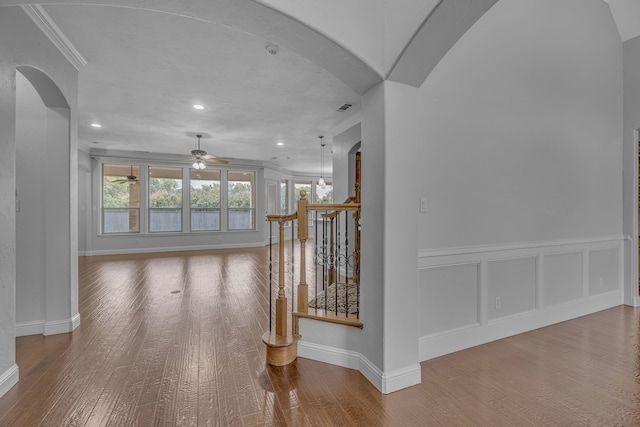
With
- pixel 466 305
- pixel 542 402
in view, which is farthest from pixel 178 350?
pixel 542 402

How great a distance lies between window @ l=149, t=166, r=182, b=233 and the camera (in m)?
8.82

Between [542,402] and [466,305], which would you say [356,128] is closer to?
[466,305]

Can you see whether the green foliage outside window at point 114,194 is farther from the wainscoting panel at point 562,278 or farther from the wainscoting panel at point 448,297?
the wainscoting panel at point 562,278

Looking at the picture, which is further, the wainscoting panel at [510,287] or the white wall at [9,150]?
the wainscoting panel at [510,287]

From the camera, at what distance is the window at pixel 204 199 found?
9.32 m

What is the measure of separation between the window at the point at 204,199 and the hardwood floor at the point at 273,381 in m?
6.01

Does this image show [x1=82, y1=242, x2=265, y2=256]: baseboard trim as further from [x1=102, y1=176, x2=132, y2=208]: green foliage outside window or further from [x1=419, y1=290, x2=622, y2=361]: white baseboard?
[x1=419, y1=290, x2=622, y2=361]: white baseboard

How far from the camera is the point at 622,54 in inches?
162

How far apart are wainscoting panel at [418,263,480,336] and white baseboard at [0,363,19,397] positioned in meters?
3.17

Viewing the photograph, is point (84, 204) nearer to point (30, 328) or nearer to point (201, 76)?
point (30, 328)

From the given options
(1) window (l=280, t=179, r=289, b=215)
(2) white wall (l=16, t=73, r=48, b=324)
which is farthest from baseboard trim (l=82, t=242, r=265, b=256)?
(2) white wall (l=16, t=73, r=48, b=324)

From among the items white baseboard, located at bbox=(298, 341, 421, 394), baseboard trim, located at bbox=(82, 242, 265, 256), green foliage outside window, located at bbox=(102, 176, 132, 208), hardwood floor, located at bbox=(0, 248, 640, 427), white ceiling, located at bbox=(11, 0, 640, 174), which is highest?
white ceiling, located at bbox=(11, 0, 640, 174)

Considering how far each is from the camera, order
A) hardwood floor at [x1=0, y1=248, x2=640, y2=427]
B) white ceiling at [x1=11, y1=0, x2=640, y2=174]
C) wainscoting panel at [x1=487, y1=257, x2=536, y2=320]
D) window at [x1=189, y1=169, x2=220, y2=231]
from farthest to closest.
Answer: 1. window at [x1=189, y1=169, x2=220, y2=231]
2. wainscoting panel at [x1=487, y1=257, x2=536, y2=320]
3. white ceiling at [x1=11, y1=0, x2=640, y2=174]
4. hardwood floor at [x1=0, y1=248, x2=640, y2=427]

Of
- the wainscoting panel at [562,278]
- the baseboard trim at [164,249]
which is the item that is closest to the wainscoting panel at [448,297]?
the wainscoting panel at [562,278]
